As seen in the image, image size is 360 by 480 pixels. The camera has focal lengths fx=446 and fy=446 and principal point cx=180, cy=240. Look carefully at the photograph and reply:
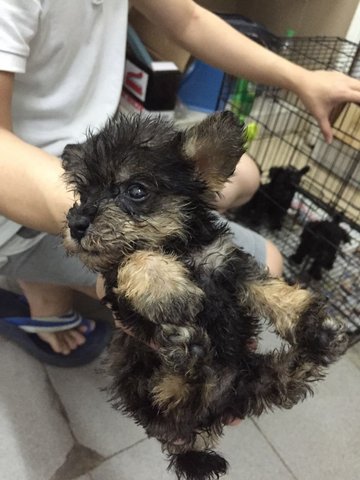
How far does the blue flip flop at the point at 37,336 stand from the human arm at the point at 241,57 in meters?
1.06

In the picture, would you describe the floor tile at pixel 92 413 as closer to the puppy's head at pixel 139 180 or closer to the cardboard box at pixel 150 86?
the puppy's head at pixel 139 180

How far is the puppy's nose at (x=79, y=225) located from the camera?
Answer: 0.75 metres

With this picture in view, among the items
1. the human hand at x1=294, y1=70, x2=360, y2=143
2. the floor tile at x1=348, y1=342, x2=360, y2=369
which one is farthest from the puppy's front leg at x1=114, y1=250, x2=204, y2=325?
the floor tile at x1=348, y1=342, x2=360, y2=369

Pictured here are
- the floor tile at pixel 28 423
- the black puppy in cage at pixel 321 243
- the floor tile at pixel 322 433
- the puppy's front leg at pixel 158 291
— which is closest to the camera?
the puppy's front leg at pixel 158 291

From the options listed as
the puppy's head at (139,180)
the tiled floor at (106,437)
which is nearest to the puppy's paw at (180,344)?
the puppy's head at (139,180)

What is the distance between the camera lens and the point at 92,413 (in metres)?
1.49

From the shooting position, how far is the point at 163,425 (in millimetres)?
919

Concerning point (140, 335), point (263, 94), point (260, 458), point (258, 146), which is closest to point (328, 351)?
point (140, 335)

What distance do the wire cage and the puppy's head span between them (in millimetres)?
890

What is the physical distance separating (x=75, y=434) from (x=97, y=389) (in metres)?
0.16

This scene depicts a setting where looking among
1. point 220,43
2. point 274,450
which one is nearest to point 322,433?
point 274,450

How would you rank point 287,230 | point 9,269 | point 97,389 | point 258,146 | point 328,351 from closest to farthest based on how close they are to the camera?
point 328,351, point 9,269, point 97,389, point 287,230, point 258,146

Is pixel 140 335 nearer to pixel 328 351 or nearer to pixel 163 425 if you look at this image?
pixel 163 425

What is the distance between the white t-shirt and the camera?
1.06 m
